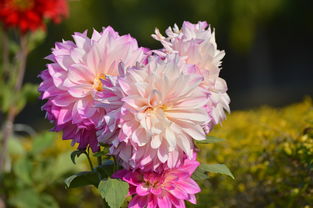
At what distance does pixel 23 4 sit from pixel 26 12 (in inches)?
2.0

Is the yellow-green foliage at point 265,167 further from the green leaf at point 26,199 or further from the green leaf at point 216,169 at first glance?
the green leaf at point 26,199

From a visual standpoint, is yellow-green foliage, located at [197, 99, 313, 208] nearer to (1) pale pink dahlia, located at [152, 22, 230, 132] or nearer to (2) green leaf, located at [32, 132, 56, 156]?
(1) pale pink dahlia, located at [152, 22, 230, 132]

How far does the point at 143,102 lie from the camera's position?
141cm

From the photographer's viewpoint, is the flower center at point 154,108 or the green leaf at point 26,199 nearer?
the flower center at point 154,108

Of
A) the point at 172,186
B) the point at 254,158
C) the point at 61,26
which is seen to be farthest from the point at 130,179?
the point at 61,26

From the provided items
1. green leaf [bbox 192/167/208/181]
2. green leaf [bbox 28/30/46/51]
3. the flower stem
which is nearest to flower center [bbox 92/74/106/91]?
green leaf [bbox 192/167/208/181]

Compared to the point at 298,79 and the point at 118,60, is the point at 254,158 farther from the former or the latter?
the point at 298,79

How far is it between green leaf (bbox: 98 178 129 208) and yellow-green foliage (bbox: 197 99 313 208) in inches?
22.2

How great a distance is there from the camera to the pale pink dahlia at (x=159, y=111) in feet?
4.58

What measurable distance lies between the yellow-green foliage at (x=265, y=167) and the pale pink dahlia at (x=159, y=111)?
589 millimetres

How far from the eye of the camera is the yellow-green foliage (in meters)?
2.08


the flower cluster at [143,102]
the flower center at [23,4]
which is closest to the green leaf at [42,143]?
the flower center at [23,4]

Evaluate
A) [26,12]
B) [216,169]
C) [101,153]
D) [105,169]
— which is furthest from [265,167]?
[26,12]

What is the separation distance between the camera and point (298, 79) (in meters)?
16.8
